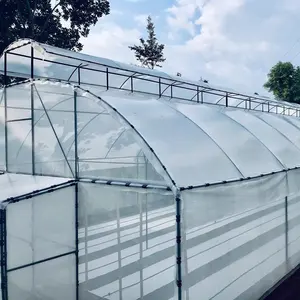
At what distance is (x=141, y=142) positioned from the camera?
5277mm

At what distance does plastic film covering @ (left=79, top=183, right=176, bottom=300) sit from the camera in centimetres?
529

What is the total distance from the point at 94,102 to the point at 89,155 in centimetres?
93

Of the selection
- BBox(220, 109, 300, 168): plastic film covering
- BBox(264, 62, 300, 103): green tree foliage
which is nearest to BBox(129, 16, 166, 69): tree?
BBox(264, 62, 300, 103): green tree foliage

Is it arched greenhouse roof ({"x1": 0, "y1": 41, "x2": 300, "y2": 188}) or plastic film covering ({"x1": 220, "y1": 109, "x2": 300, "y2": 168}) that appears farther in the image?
plastic film covering ({"x1": 220, "y1": 109, "x2": 300, "y2": 168})

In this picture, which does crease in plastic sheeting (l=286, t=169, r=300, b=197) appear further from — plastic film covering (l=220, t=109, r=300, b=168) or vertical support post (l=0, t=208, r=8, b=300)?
vertical support post (l=0, t=208, r=8, b=300)

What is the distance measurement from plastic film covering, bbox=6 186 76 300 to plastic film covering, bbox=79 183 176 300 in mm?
214

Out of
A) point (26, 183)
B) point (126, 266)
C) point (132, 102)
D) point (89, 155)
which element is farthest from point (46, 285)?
point (132, 102)

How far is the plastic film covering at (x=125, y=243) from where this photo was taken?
5.29 metres

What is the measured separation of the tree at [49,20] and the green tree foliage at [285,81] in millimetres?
15026

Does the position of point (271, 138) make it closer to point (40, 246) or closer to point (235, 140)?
point (235, 140)

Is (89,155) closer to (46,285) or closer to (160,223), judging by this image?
(160,223)

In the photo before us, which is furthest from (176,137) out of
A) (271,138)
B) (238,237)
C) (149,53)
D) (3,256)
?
(149,53)

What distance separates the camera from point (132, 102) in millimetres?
6410

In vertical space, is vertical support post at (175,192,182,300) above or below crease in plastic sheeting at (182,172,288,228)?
below
